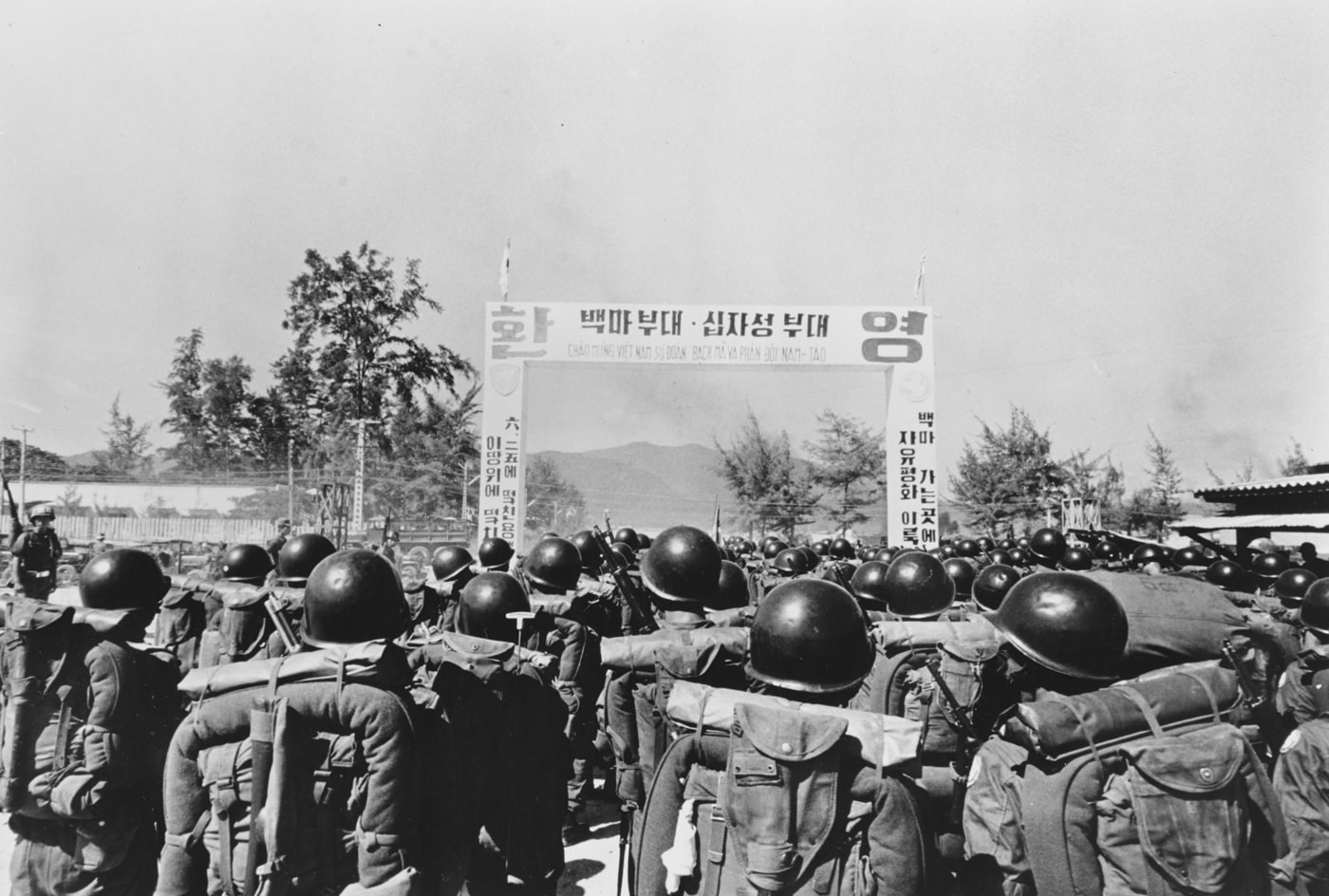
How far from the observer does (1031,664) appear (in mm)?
3441

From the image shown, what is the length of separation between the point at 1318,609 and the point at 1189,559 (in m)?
7.53

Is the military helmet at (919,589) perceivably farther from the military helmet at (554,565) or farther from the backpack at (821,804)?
the backpack at (821,804)

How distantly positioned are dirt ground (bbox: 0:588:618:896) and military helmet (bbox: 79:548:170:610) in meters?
2.49

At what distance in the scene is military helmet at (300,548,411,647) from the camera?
3.65 meters

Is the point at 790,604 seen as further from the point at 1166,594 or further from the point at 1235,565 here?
the point at 1235,565

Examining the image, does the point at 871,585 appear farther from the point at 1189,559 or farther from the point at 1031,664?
the point at 1189,559

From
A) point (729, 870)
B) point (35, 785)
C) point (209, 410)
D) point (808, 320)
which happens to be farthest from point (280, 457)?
point (729, 870)

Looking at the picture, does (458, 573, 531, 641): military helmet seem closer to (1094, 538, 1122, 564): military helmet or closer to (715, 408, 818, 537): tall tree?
(1094, 538, 1122, 564): military helmet

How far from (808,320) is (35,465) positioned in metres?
51.1

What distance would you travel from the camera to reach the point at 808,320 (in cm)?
1700

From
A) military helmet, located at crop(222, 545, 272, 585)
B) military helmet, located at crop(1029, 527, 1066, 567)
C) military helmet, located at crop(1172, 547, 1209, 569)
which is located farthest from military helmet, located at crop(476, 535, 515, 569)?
military helmet, located at crop(1172, 547, 1209, 569)

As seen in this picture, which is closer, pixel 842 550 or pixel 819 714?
pixel 819 714

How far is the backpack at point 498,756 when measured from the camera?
4.28 meters

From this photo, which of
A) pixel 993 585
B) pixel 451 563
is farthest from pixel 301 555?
pixel 993 585
